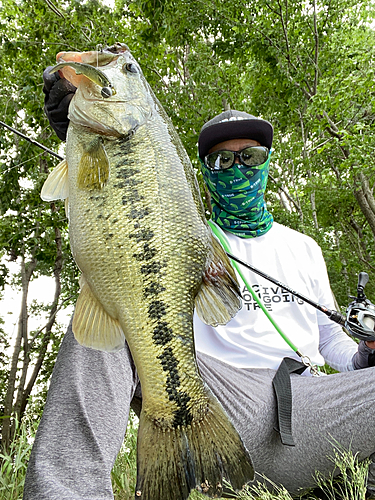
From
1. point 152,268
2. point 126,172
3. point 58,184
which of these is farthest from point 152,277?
point 58,184

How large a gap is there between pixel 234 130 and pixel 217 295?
165 centimetres

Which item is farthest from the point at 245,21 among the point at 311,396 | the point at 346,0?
the point at 311,396

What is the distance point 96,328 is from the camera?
133cm

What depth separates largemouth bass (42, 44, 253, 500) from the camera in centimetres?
123

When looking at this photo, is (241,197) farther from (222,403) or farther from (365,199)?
(365,199)

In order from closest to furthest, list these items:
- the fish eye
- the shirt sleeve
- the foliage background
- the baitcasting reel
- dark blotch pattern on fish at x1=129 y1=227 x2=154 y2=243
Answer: dark blotch pattern on fish at x1=129 y1=227 x2=154 y2=243 < the fish eye < the baitcasting reel < the shirt sleeve < the foliage background

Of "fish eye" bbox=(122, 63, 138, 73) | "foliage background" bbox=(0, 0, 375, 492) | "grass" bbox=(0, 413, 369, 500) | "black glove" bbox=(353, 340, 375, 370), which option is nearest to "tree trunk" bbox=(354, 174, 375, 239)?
"foliage background" bbox=(0, 0, 375, 492)

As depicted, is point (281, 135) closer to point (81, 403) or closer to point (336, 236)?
point (336, 236)

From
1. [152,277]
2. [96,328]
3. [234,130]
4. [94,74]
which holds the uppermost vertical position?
[234,130]

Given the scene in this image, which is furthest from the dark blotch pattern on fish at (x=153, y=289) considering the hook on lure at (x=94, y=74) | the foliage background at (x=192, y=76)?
the foliage background at (x=192, y=76)

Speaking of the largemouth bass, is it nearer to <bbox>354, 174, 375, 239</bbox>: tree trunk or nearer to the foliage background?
the foliage background

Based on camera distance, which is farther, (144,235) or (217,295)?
(217,295)

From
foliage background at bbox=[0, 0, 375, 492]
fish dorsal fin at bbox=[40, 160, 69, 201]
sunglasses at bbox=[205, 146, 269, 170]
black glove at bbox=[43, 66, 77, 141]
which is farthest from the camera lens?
foliage background at bbox=[0, 0, 375, 492]

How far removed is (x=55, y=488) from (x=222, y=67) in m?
10.00
